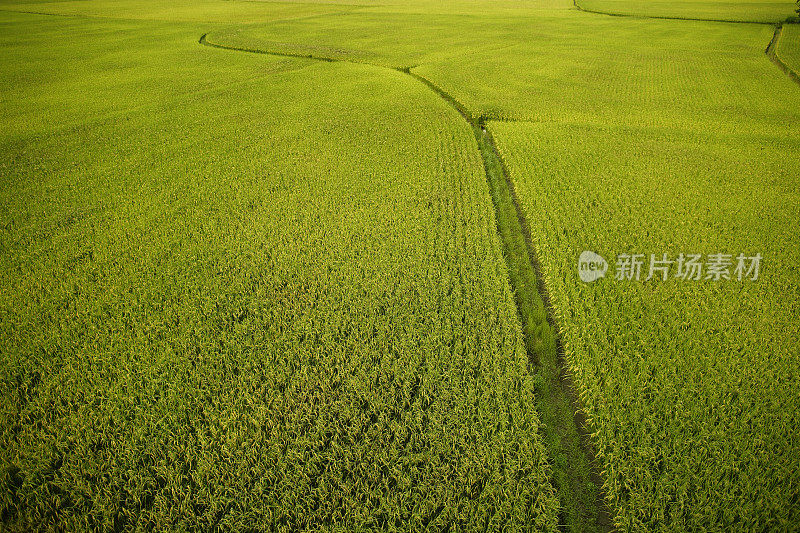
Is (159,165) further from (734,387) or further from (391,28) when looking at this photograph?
(391,28)

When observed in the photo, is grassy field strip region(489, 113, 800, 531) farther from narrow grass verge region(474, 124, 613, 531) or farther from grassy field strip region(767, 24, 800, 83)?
grassy field strip region(767, 24, 800, 83)

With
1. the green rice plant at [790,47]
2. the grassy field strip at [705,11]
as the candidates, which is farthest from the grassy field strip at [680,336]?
the grassy field strip at [705,11]

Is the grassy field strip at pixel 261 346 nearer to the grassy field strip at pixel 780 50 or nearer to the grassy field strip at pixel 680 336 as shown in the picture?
the grassy field strip at pixel 680 336

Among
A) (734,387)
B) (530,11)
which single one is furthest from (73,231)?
(530,11)

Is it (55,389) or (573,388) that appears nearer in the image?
(55,389)
